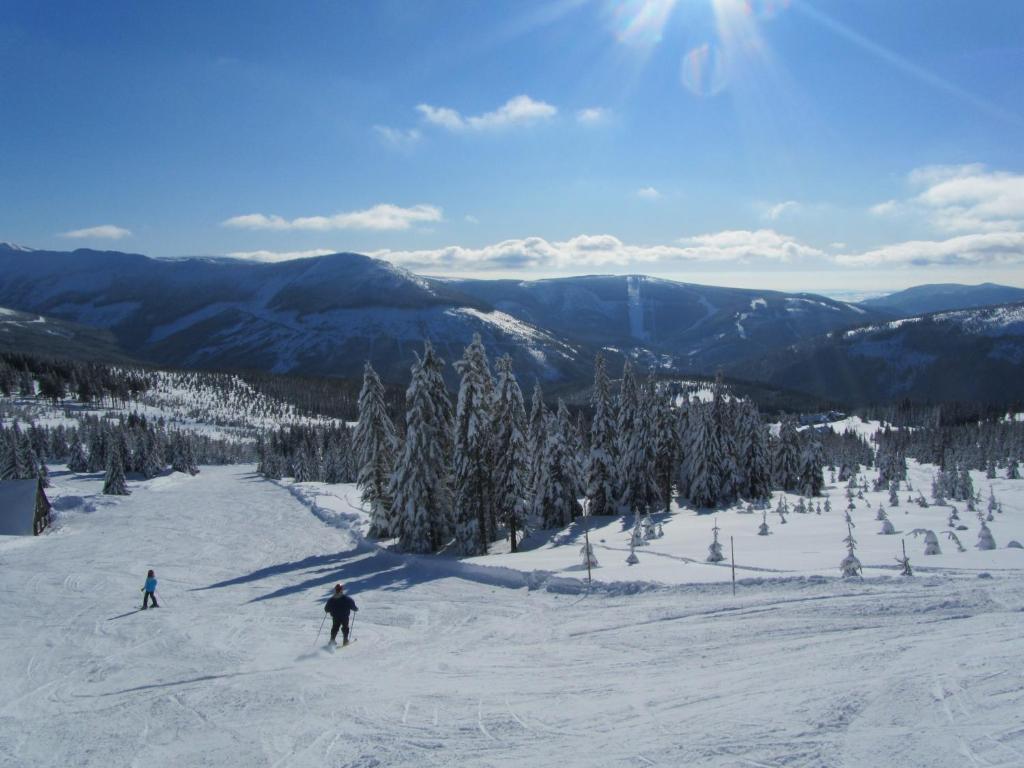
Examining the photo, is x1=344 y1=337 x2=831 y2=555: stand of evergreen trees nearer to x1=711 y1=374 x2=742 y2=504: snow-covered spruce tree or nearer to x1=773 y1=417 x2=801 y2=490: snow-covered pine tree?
x1=711 y1=374 x2=742 y2=504: snow-covered spruce tree

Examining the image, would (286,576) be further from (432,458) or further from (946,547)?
(946,547)

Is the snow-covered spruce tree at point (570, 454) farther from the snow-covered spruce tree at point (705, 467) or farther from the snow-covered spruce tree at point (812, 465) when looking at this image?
the snow-covered spruce tree at point (812, 465)

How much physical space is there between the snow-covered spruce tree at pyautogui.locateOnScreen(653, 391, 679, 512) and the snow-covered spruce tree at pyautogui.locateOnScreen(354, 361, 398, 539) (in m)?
21.8

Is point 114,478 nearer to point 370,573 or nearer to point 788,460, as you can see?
point 370,573

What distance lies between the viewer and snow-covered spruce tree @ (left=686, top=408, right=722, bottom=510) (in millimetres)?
48781


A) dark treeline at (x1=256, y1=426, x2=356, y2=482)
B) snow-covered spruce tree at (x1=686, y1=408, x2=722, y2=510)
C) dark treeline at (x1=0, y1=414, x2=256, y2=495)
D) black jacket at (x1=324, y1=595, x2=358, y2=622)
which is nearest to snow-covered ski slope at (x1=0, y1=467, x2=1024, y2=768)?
black jacket at (x1=324, y1=595, x2=358, y2=622)

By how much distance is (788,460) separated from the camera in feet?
223

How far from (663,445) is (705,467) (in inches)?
154

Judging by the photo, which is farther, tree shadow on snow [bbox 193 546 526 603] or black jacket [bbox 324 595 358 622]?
tree shadow on snow [bbox 193 546 526 603]

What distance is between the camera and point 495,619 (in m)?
18.5

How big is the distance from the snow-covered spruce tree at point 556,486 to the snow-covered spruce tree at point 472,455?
363 inches

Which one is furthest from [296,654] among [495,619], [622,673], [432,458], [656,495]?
[656,495]

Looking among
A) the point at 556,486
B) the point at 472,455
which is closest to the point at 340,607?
the point at 472,455

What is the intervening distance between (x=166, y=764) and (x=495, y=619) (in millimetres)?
9595
